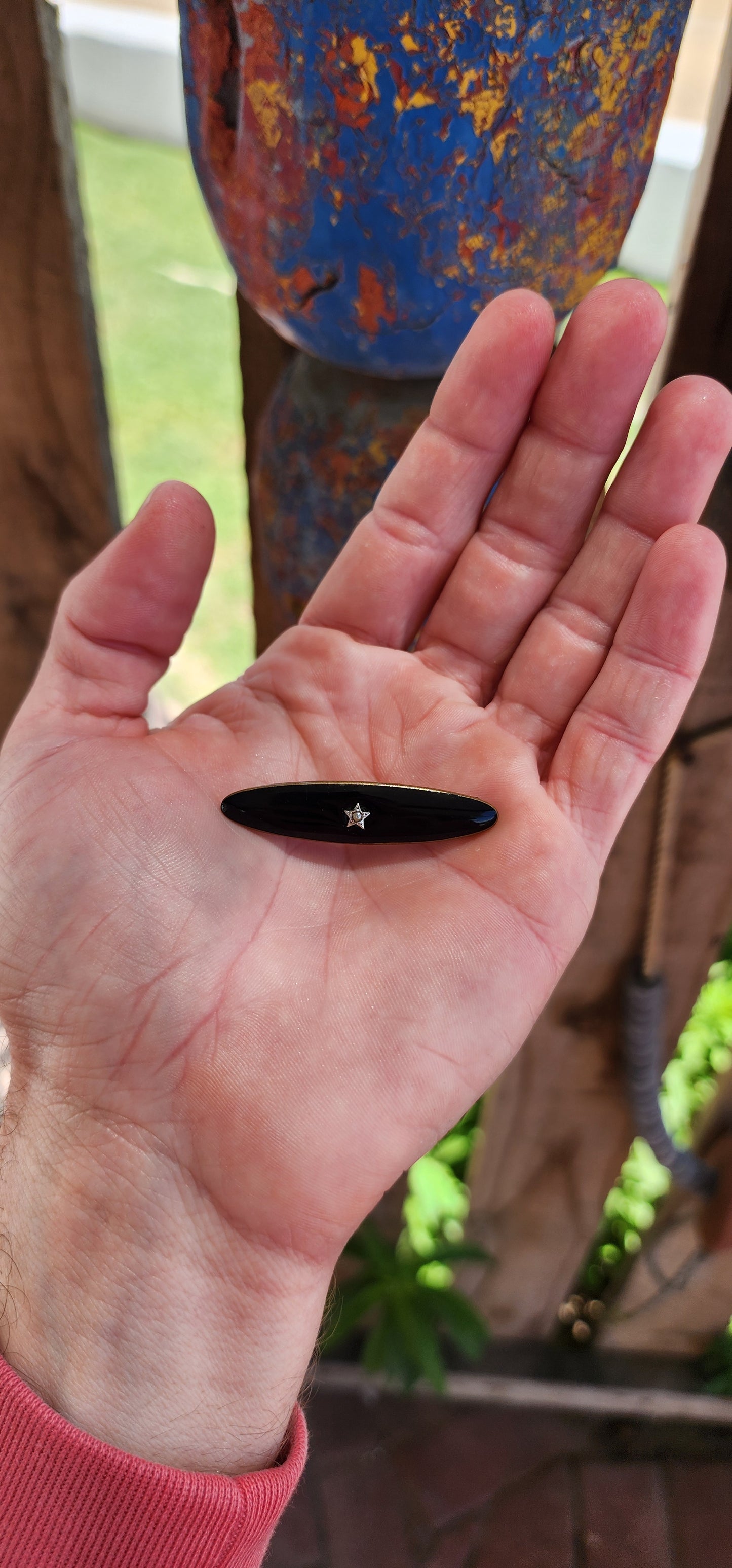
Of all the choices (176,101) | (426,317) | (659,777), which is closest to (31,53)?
(426,317)

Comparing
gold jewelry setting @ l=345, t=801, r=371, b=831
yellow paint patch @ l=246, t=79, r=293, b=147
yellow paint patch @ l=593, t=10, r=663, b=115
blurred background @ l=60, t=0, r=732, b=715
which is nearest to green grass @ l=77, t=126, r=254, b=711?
blurred background @ l=60, t=0, r=732, b=715

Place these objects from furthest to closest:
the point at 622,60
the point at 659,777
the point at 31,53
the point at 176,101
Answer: the point at 176,101 → the point at 659,777 → the point at 31,53 → the point at 622,60

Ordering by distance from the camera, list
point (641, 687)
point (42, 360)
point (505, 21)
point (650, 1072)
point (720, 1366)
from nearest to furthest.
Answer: point (505, 21)
point (641, 687)
point (42, 360)
point (650, 1072)
point (720, 1366)

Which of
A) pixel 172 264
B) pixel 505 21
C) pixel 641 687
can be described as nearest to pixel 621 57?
pixel 505 21

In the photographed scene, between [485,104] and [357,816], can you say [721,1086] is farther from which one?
[485,104]

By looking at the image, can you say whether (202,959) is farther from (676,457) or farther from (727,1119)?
(727,1119)

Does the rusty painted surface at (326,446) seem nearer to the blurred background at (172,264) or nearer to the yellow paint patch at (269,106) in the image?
the yellow paint patch at (269,106)

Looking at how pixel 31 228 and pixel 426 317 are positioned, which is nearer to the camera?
pixel 426 317
